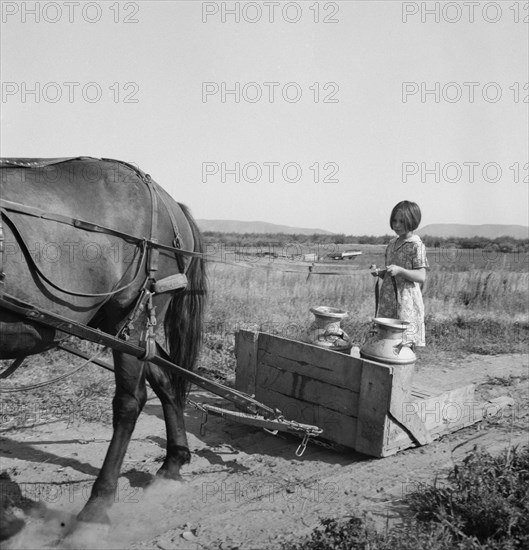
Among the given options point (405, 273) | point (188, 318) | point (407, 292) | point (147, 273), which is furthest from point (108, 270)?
point (407, 292)

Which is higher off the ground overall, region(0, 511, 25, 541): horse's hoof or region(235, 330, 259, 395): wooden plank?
region(235, 330, 259, 395): wooden plank

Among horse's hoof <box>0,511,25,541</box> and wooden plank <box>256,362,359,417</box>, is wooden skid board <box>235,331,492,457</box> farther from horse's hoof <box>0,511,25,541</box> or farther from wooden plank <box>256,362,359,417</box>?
horse's hoof <box>0,511,25,541</box>

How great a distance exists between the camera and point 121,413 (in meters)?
3.47

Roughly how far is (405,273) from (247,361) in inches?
64.4

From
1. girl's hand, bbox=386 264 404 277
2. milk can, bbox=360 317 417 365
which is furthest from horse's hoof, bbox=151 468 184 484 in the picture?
girl's hand, bbox=386 264 404 277

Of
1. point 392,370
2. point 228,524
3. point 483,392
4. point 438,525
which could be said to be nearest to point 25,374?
point 228,524

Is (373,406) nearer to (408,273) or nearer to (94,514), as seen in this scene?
(408,273)

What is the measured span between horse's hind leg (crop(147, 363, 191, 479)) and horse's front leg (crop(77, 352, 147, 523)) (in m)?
0.34

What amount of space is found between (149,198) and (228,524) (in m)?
2.16

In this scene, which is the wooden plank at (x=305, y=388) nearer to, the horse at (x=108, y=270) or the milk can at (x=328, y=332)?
the milk can at (x=328, y=332)

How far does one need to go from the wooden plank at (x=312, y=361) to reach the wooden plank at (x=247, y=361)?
0.25 ft

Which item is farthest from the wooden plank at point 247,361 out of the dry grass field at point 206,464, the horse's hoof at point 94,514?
the horse's hoof at point 94,514

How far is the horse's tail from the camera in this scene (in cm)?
400

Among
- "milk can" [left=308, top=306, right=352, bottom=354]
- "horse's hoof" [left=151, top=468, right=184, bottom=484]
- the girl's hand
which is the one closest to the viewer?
"horse's hoof" [left=151, top=468, right=184, bottom=484]
